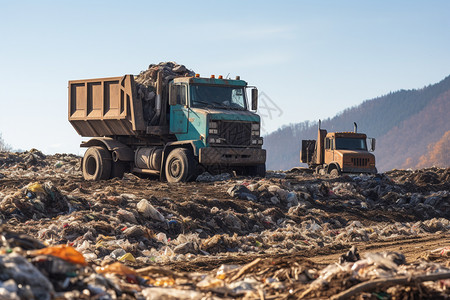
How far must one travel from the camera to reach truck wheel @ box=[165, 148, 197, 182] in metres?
16.6

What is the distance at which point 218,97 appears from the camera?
17.2m

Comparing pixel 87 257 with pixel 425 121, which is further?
pixel 425 121

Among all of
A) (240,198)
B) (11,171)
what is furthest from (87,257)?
(11,171)

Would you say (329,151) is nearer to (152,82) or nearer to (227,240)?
(152,82)

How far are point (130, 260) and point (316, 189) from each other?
26.7ft

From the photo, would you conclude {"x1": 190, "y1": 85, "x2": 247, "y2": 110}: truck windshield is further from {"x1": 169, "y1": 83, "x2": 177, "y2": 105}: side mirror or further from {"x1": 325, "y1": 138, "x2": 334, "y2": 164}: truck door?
{"x1": 325, "y1": 138, "x2": 334, "y2": 164}: truck door

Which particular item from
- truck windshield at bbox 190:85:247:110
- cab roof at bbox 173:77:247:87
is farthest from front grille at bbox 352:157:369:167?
cab roof at bbox 173:77:247:87

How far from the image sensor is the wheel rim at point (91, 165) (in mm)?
19698

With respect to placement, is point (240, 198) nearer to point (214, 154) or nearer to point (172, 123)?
point (214, 154)

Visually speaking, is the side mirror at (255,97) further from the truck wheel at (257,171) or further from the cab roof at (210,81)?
the truck wheel at (257,171)

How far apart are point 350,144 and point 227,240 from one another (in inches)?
568

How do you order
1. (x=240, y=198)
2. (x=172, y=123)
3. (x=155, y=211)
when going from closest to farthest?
1. (x=155, y=211)
2. (x=240, y=198)
3. (x=172, y=123)

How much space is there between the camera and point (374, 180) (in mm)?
18516

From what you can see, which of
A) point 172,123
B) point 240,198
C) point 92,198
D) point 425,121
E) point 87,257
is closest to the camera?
point 87,257
